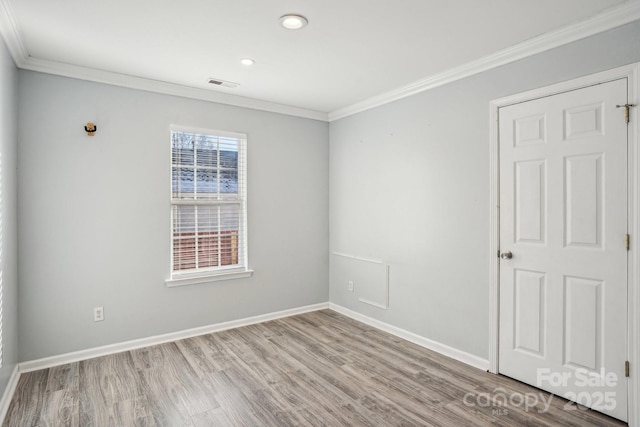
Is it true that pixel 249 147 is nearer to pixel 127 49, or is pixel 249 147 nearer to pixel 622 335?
pixel 127 49

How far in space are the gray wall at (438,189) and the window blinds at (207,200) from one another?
1356mm

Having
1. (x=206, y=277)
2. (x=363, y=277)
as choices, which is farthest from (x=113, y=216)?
(x=363, y=277)

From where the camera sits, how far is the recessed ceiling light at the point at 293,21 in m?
2.32

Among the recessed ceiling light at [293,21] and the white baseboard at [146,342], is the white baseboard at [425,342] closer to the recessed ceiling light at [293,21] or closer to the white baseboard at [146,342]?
the white baseboard at [146,342]

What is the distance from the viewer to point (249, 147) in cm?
418

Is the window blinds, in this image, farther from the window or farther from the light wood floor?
the light wood floor

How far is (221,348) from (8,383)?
156 centimetres

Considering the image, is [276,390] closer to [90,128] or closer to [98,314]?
[98,314]

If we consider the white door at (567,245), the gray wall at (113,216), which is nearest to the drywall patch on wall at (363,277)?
the gray wall at (113,216)

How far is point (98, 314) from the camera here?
3281 mm

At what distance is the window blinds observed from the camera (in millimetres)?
3738

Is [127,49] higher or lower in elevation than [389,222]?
higher

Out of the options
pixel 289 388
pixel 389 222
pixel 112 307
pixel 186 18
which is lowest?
pixel 289 388

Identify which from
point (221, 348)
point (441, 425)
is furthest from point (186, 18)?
point (441, 425)
